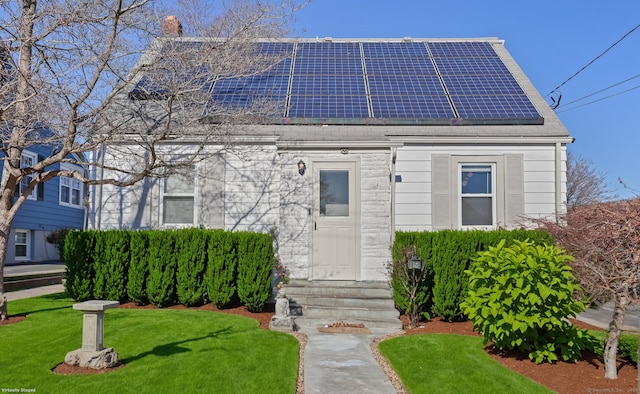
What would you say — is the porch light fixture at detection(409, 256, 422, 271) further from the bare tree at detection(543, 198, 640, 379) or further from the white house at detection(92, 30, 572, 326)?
the bare tree at detection(543, 198, 640, 379)

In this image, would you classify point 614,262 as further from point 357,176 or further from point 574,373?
point 357,176

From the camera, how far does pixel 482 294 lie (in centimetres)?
668

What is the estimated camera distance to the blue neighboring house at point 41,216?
21781 mm

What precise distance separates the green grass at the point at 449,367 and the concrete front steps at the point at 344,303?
1184 millimetres

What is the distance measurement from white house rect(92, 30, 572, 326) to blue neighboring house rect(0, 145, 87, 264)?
1144 centimetres

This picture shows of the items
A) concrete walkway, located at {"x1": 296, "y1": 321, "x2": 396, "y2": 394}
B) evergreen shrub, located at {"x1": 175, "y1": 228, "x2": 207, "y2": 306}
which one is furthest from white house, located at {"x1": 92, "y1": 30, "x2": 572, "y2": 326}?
concrete walkway, located at {"x1": 296, "y1": 321, "x2": 396, "y2": 394}

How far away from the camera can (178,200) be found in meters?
11.3

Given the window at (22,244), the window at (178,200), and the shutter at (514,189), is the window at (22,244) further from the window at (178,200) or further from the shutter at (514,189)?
the shutter at (514,189)

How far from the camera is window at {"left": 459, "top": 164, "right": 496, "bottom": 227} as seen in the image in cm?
1097

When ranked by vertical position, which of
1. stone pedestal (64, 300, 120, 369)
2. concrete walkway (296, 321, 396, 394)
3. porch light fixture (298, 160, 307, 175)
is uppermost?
porch light fixture (298, 160, 307, 175)

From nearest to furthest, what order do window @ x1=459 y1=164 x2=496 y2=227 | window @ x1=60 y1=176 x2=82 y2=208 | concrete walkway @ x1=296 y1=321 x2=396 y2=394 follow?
concrete walkway @ x1=296 y1=321 x2=396 y2=394
window @ x1=459 y1=164 x2=496 y2=227
window @ x1=60 y1=176 x2=82 y2=208

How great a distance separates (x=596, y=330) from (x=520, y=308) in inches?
140

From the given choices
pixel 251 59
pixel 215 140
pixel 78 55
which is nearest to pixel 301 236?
pixel 215 140

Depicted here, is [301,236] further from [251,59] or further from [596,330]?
[596,330]
